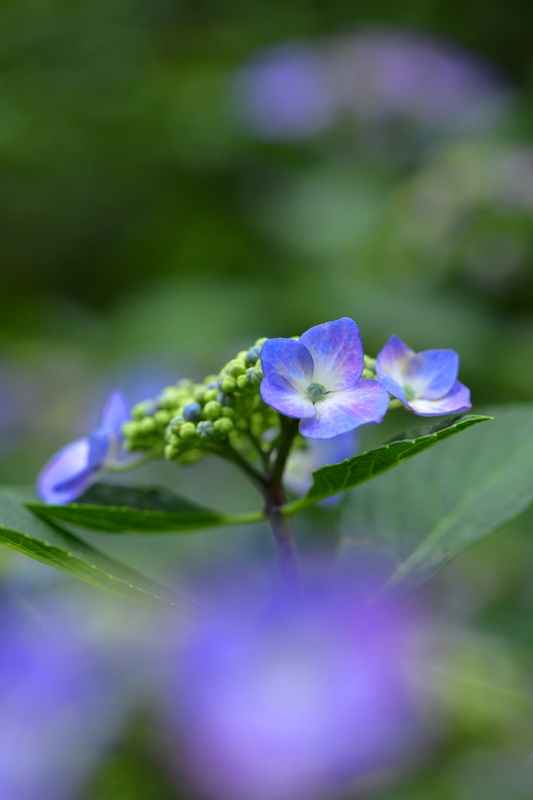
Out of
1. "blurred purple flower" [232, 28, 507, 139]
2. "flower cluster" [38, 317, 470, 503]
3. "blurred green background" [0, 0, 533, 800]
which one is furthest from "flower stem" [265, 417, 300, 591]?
"blurred purple flower" [232, 28, 507, 139]

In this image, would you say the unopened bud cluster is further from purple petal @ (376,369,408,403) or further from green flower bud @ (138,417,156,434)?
purple petal @ (376,369,408,403)

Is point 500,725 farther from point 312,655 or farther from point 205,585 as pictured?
point 205,585

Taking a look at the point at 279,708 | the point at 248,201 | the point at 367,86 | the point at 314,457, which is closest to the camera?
the point at 279,708

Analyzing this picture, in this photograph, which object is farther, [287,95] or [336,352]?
[287,95]

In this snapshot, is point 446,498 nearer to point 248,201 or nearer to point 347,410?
point 347,410

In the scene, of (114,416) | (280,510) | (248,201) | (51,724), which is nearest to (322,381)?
(280,510)

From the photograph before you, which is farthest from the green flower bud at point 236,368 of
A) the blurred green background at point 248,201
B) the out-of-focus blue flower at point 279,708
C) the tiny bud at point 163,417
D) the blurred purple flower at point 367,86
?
the blurred purple flower at point 367,86

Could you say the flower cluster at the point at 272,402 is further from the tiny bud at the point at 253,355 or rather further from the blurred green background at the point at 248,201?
the blurred green background at the point at 248,201
